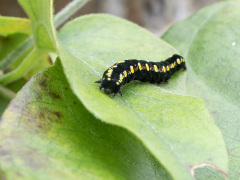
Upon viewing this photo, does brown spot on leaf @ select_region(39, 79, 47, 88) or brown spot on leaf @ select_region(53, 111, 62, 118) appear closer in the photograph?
brown spot on leaf @ select_region(53, 111, 62, 118)

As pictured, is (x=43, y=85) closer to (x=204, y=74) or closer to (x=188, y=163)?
(x=188, y=163)

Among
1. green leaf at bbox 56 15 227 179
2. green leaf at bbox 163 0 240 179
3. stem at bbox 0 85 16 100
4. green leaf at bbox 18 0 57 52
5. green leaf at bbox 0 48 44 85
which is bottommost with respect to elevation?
green leaf at bbox 163 0 240 179

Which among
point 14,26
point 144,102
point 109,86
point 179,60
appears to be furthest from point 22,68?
point 179,60

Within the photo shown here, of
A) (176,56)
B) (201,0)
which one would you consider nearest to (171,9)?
(201,0)

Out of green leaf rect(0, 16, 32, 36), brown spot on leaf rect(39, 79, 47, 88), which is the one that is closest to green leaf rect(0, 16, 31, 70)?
green leaf rect(0, 16, 32, 36)

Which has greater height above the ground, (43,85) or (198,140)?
(43,85)

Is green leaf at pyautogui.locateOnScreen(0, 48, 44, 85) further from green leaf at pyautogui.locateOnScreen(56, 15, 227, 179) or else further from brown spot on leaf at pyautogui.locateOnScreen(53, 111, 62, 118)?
brown spot on leaf at pyautogui.locateOnScreen(53, 111, 62, 118)
